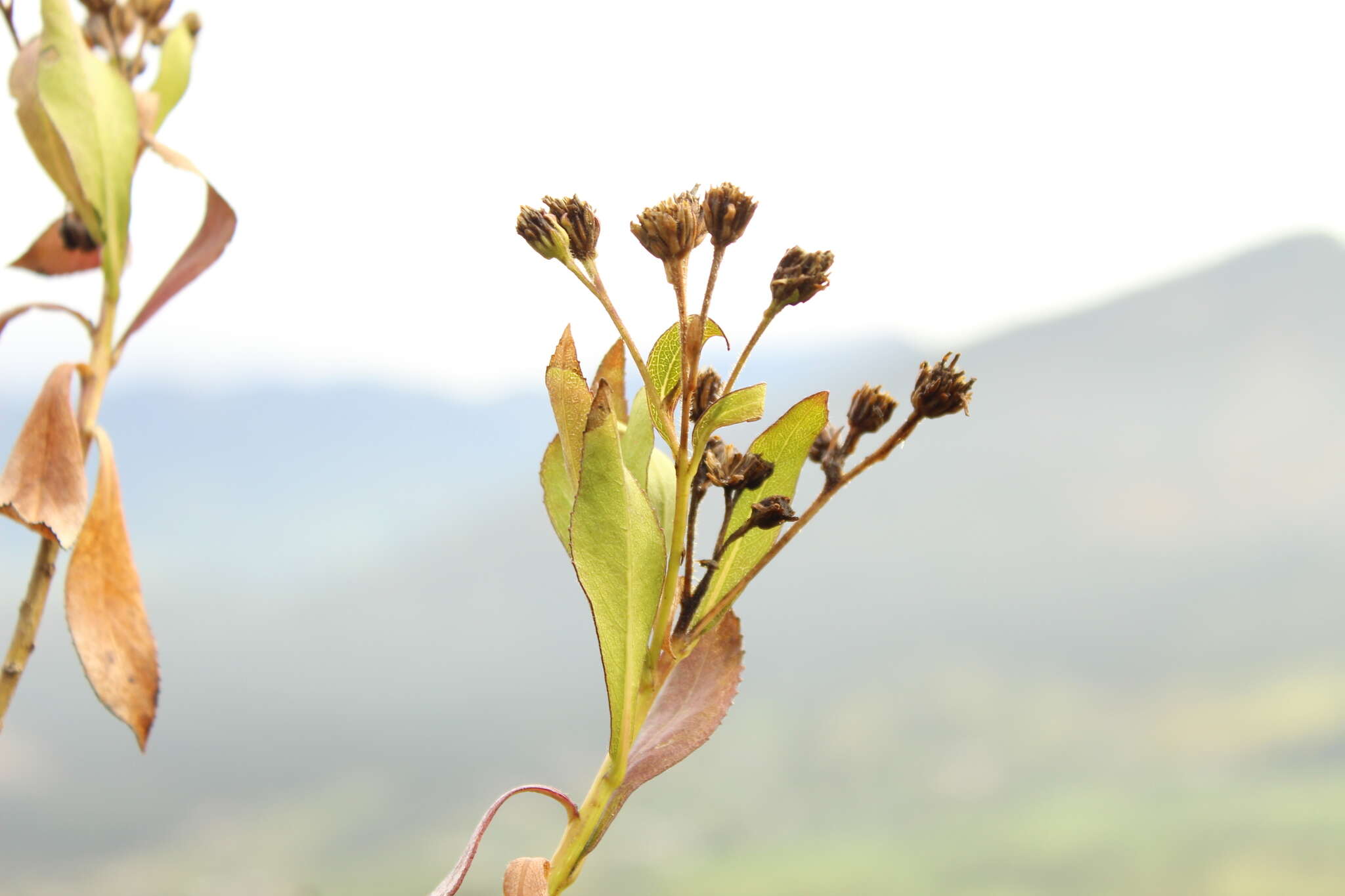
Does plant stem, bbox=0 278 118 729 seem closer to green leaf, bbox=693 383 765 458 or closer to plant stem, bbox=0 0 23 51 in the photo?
plant stem, bbox=0 0 23 51

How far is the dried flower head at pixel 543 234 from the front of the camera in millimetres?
734

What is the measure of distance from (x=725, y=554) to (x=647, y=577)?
9 centimetres

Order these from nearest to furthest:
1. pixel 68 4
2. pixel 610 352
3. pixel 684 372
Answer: pixel 684 372 < pixel 610 352 < pixel 68 4

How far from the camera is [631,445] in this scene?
79cm

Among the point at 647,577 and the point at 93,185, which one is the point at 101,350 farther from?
the point at 647,577

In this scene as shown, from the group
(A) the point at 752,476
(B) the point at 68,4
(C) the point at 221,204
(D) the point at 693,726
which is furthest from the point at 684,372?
(B) the point at 68,4

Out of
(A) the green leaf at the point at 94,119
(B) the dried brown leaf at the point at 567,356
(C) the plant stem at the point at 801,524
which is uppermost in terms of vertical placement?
(A) the green leaf at the point at 94,119

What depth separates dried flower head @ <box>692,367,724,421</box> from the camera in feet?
2.49

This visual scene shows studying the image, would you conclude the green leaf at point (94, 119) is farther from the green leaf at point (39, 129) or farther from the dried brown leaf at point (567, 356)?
the dried brown leaf at point (567, 356)

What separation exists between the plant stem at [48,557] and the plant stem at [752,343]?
624mm

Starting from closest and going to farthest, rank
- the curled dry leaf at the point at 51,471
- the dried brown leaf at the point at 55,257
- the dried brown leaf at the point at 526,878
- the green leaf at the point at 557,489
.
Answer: the dried brown leaf at the point at 526,878 < the green leaf at the point at 557,489 < the curled dry leaf at the point at 51,471 < the dried brown leaf at the point at 55,257

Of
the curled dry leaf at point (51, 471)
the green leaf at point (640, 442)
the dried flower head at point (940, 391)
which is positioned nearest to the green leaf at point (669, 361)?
the green leaf at point (640, 442)

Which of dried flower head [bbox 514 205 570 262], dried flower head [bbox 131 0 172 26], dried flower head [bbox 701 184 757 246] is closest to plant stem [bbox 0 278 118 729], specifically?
dried flower head [bbox 131 0 172 26]

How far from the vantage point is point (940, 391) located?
753 millimetres
